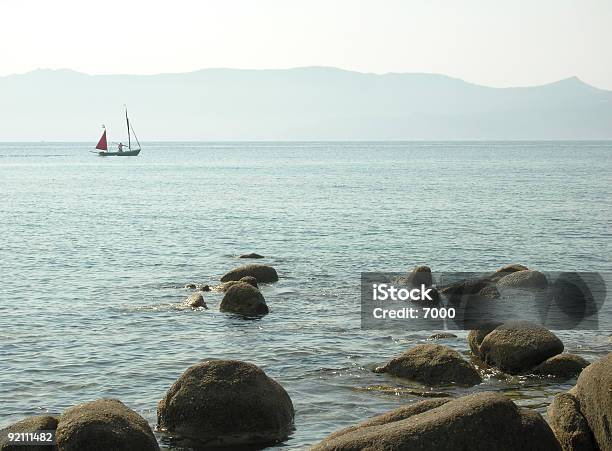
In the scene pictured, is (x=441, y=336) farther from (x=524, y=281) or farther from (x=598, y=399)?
(x=598, y=399)

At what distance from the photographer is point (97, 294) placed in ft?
109

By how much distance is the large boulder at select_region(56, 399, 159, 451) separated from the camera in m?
14.4

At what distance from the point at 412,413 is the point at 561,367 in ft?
27.8

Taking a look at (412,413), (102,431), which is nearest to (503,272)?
(412,413)

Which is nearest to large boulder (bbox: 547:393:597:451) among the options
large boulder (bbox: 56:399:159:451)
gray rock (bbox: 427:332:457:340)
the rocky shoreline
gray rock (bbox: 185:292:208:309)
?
the rocky shoreline

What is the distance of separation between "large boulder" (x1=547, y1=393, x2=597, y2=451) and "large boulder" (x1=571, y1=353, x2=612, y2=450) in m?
0.11

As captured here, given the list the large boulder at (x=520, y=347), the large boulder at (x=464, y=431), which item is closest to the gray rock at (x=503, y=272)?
the large boulder at (x=520, y=347)

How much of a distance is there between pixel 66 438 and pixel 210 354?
31.0 ft

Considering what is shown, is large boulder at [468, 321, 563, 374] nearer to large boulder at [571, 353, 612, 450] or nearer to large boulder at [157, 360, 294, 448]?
large boulder at [571, 353, 612, 450]

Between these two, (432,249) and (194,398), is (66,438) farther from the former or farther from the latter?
(432,249)

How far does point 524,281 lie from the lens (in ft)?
104

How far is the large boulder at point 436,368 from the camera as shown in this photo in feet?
66.4

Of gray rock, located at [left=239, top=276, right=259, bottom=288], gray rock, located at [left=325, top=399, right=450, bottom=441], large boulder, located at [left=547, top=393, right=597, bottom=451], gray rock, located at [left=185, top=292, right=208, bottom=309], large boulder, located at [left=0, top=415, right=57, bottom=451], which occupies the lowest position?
gray rock, located at [left=185, top=292, right=208, bottom=309]

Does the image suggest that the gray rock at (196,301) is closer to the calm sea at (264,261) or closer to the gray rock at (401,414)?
the calm sea at (264,261)
